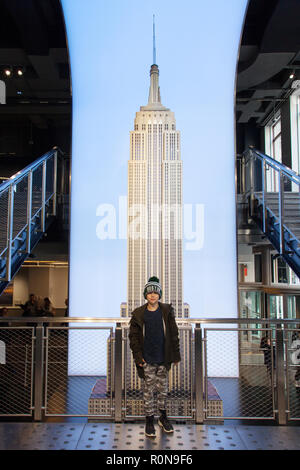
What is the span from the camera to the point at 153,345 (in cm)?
276

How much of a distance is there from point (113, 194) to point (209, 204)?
5.22ft

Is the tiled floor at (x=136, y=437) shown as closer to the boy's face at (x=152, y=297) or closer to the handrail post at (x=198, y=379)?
the handrail post at (x=198, y=379)

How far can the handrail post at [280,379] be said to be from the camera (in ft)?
9.99

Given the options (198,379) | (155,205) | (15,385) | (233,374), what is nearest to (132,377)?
(198,379)

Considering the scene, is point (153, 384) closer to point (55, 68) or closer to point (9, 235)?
point (9, 235)

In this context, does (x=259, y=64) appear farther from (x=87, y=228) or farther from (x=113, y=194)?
(x=87, y=228)

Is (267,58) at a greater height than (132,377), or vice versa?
(267,58)

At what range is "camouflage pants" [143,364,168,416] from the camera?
2.80 meters

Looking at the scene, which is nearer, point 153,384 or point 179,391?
point 153,384

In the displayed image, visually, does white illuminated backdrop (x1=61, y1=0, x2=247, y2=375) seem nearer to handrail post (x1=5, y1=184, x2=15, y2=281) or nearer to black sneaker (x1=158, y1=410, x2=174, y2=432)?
handrail post (x1=5, y1=184, x2=15, y2=281)

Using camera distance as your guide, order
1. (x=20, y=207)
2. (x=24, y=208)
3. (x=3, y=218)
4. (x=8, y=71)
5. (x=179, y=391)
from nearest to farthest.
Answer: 1. (x=179, y=391)
2. (x=3, y=218)
3. (x=20, y=207)
4. (x=24, y=208)
5. (x=8, y=71)

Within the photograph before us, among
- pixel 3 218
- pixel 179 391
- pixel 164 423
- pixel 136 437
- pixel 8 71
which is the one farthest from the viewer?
pixel 8 71

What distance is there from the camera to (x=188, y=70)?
5648mm

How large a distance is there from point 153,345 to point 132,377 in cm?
183
